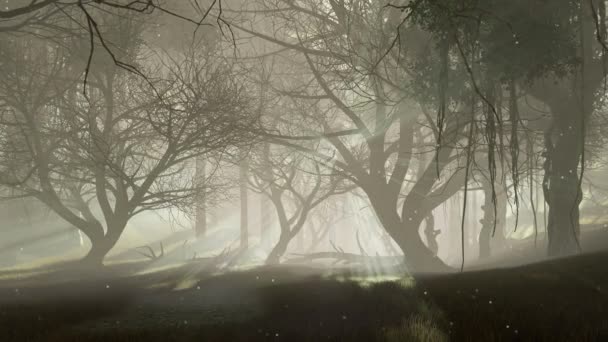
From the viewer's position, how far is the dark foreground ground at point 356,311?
5.16 metres

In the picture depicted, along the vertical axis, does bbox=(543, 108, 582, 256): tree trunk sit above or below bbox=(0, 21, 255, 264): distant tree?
below

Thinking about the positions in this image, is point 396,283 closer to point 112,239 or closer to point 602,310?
point 602,310

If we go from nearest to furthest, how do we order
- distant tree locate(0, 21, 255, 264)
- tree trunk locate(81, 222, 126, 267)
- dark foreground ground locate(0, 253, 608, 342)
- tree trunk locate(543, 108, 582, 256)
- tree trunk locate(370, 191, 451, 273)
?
1. dark foreground ground locate(0, 253, 608, 342)
2. tree trunk locate(543, 108, 582, 256)
3. distant tree locate(0, 21, 255, 264)
4. tree trunk locate(81, 222, 126, 267)
5. tree trunk locate(370, 191, 451, 273)

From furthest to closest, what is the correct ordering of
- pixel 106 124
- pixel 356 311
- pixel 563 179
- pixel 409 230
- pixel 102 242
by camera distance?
pixel 102 242 < pixel 409 230 < pixel 106 124 < pixel 563 179 < pixel 356 311

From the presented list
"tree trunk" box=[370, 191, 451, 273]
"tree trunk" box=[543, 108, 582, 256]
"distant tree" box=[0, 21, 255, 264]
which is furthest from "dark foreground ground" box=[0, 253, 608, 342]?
"tree trunk" box=[370, 191, 451, 273]

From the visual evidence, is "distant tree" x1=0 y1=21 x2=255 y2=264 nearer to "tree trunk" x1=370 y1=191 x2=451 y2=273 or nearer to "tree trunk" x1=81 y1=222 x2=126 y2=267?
"tree trunk" x1=81 y1=222 x2=126 y2=267

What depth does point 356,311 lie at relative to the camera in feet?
20.6

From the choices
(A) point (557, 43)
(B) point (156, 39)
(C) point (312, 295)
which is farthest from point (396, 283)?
(B) point (156, 39)

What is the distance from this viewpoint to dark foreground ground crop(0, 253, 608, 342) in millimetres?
5164

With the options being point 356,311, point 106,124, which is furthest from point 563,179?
point 106,124

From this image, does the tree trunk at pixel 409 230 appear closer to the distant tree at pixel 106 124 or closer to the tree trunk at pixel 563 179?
the tree trunk at pixel 563 179

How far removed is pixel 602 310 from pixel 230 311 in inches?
188

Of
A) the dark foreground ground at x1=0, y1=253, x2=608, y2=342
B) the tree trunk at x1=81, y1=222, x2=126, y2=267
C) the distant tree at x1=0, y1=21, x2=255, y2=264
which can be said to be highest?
the distant tree at x1=0, y1=21, x2=255, y2=264

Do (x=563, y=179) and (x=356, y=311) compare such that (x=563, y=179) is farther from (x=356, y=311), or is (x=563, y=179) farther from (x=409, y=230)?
(x=356, y=311)
